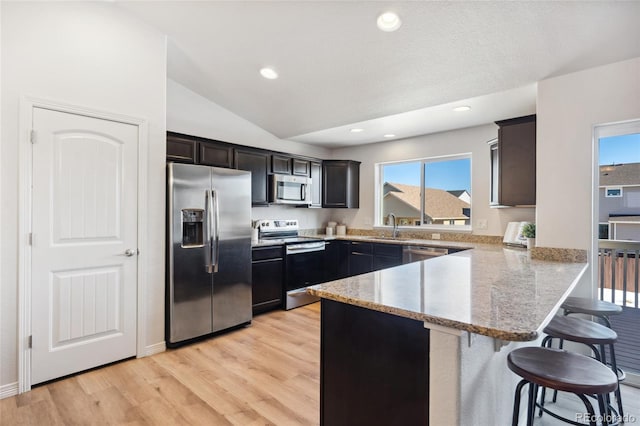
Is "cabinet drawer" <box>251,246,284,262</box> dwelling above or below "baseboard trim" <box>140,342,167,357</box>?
above

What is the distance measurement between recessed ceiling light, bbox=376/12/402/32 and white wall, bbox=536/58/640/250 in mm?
1349

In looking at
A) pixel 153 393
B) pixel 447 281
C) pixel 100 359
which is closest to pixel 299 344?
pixel 153 393

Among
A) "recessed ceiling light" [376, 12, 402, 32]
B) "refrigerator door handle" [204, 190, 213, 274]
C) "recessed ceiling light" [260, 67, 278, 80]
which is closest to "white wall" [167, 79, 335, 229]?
"recessed ceiling light" [260, 67, 278, 80]

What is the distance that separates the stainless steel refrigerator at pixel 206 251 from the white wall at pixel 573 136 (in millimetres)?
2874

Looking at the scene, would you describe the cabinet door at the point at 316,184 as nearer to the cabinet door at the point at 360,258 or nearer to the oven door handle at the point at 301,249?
the oven door handle at the point at 301,249

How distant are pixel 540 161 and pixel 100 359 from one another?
13.2 ft

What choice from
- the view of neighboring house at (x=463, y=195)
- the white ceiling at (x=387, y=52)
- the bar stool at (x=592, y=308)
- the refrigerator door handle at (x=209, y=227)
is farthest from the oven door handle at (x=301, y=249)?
the bar stool at (x=592, y=308)

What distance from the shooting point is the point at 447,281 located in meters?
1.67

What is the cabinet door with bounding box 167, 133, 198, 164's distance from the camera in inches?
137

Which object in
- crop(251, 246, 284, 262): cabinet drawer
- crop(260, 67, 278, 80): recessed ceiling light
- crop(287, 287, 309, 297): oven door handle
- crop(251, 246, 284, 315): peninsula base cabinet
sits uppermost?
crop(260, 67, 278, 80): recessed ceiling light

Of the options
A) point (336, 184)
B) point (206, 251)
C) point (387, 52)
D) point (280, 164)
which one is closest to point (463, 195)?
point (336, 184)

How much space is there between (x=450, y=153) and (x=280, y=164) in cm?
242

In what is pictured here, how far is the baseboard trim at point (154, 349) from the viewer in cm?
283

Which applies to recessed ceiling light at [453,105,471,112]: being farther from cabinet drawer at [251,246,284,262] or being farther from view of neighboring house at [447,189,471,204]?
cabinet drawer at [251,246,284,262]
